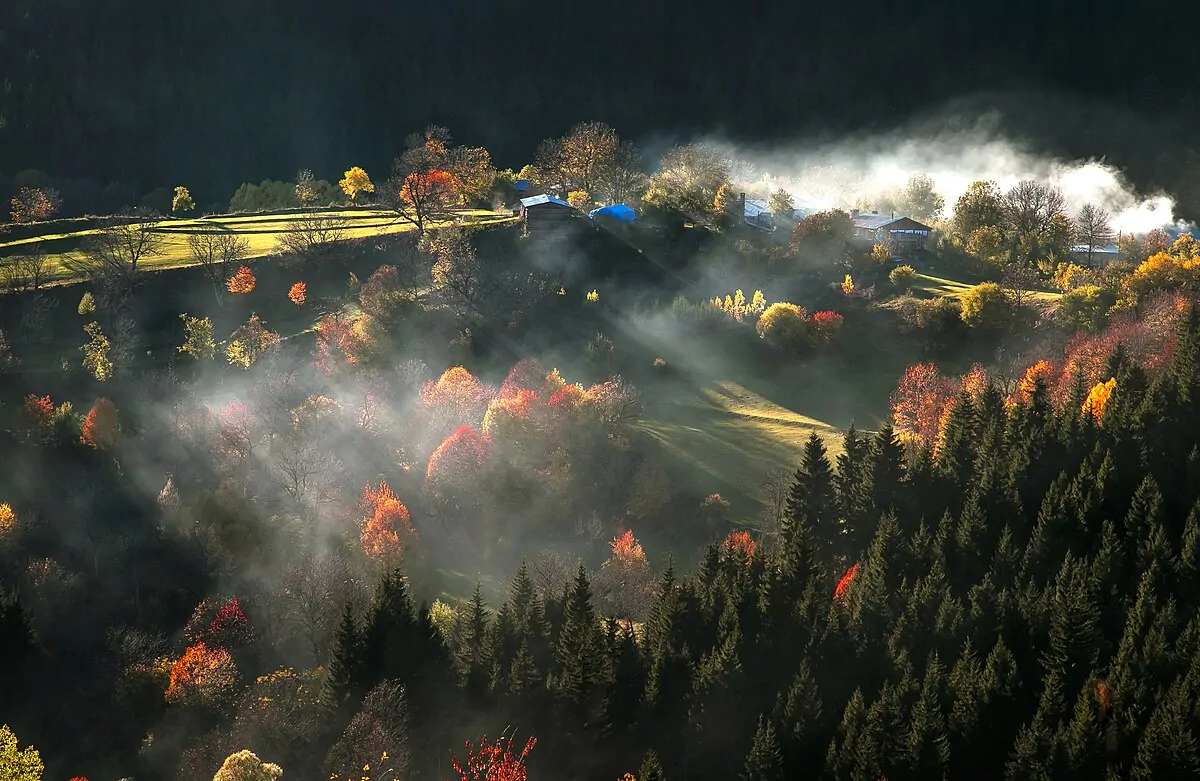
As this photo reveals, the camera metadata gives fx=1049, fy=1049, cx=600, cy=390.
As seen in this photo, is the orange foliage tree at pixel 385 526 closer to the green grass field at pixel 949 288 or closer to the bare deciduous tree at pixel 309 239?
the bare deciduous tree at pixel 309 239

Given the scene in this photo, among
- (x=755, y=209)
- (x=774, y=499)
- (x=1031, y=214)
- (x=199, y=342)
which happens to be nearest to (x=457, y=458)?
(x=774, y=499)

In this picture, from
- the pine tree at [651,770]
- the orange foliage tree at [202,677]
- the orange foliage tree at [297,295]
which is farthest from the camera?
the orange foliage tree at [297,295]

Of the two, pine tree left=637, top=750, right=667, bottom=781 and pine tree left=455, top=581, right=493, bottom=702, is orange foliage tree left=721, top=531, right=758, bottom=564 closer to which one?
pine tree left=455, top=581, right=493, bottom=702

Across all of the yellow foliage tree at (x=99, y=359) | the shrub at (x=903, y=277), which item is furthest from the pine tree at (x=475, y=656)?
the shrub at (x=903, y=277)

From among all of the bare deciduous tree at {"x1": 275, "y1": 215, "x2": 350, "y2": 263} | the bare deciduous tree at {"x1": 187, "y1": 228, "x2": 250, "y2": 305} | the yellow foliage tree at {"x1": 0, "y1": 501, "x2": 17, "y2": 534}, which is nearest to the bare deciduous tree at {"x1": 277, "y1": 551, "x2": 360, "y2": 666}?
the yellow foliage tree at {"x1": 0, "y1": 501, "x2": 17, "y2": 534}

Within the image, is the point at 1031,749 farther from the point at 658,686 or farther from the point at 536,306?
the point at 536,306
